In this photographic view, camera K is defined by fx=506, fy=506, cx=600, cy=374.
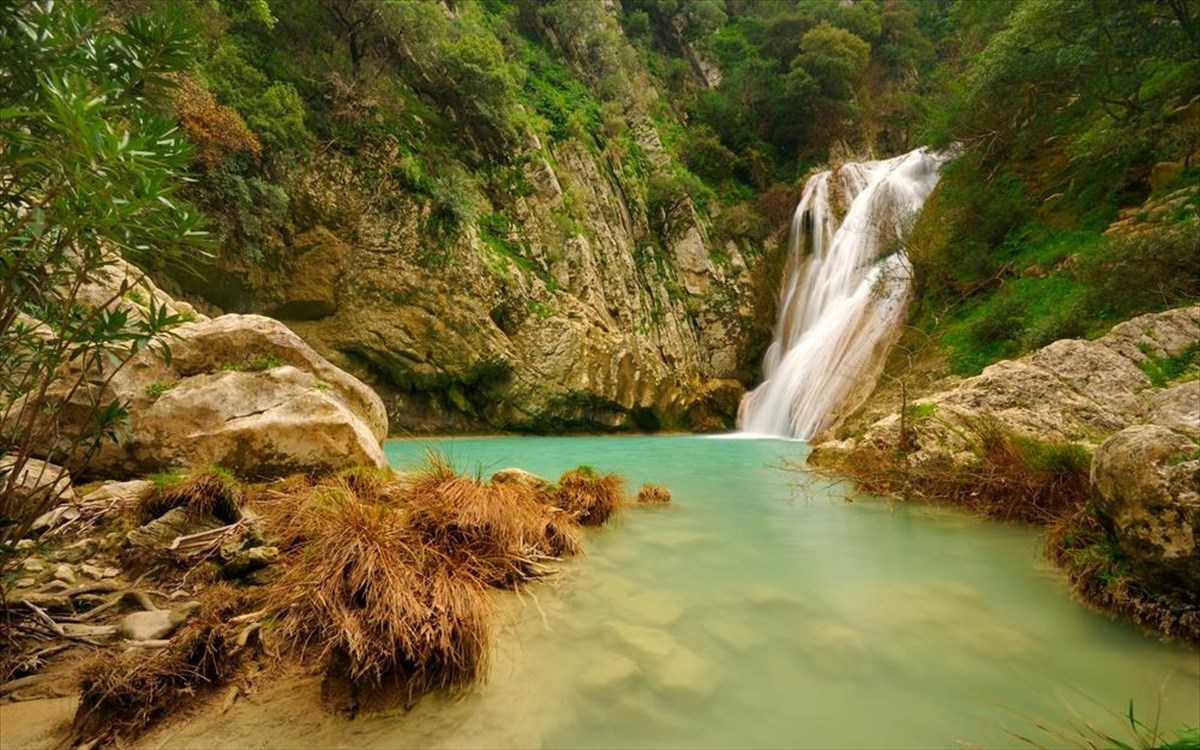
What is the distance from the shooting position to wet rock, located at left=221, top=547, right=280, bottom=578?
2.91 m

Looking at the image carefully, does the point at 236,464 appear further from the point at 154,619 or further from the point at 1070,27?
the point at 1070,27

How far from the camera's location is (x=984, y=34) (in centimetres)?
1805

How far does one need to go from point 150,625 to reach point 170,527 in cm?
→ 129

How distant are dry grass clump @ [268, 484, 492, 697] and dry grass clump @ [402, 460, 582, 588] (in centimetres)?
47

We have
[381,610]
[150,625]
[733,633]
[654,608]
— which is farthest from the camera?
[654,608]

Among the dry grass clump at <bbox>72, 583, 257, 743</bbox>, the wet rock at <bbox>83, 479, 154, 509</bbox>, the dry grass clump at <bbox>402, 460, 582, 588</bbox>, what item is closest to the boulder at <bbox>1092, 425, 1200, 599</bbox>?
the dry grass clump at <bbox>402, 460, 582, 588</bbox>

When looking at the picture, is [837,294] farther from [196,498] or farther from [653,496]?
[196,498]

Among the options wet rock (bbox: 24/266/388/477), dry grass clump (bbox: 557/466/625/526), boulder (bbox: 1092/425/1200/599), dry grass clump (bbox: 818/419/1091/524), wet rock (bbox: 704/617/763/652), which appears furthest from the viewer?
dry grass clump (bbox: 557/466/625/526)

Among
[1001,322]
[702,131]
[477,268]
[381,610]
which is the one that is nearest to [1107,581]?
[381,610]

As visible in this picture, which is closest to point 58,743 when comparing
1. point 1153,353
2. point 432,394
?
point 1153,353

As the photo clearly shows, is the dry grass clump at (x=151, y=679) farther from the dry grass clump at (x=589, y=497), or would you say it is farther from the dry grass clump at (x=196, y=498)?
the dry grass clump at (x=589, y=497)

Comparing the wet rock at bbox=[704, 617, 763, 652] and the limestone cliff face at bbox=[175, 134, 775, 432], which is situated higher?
the limestone cliff face at bbox=[175, 134, 775, 432]

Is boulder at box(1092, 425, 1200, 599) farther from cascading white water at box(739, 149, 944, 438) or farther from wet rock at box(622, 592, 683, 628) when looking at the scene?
cascading white water at box(739, 149, 944, 438)

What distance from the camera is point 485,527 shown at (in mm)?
3371
